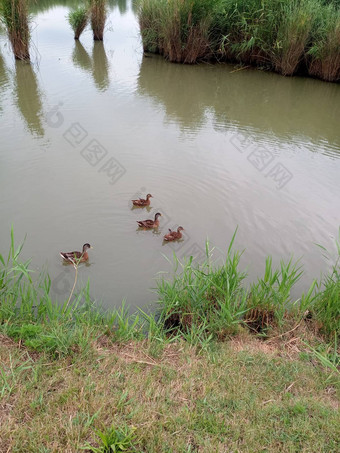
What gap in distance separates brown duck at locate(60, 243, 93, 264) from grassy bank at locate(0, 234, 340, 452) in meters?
0.74

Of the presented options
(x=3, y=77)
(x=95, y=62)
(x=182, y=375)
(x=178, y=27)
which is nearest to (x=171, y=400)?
(x=182, y=375)

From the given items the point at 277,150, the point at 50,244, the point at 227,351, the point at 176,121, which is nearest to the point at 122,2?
the point at 176,121

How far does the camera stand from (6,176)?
5.73m

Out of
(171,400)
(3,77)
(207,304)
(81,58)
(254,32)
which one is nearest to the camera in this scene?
(171,400)

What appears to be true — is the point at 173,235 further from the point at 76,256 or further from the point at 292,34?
the point at 292,34

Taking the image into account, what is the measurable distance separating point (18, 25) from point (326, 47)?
8507 millimetres

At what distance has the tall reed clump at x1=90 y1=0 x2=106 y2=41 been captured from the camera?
13.7 m

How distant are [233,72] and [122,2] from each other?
18.4m

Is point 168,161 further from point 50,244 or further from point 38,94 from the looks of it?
point 38,94

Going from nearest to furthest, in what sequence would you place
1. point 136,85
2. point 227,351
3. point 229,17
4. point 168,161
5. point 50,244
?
point 227,351
point 50,244
point 168,161
point 136,85
point 229,17

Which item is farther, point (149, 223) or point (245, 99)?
point (245, 99)

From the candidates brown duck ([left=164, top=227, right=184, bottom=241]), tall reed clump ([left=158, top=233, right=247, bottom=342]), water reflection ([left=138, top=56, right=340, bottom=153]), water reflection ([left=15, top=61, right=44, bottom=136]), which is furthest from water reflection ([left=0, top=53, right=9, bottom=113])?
tall reed clump ([left=158, top=233, right=247, bottom=342])

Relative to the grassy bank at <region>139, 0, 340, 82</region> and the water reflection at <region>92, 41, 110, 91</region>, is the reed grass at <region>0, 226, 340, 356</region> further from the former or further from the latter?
the grassy bank at <region>139, 0, 340, 82</region>

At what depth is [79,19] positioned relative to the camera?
1441cm
